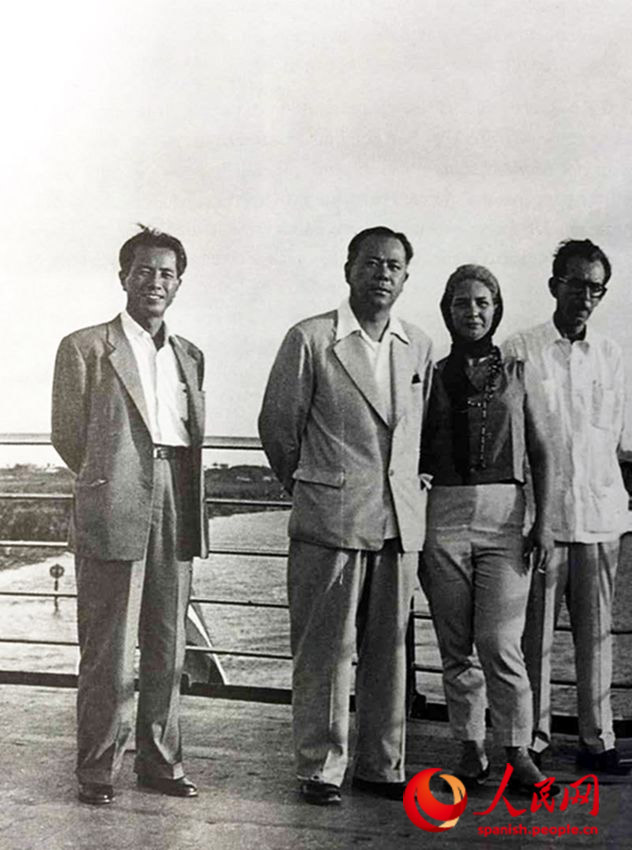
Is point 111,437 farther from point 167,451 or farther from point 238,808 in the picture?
point 238,808

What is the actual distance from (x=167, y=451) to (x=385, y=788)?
3.19ft

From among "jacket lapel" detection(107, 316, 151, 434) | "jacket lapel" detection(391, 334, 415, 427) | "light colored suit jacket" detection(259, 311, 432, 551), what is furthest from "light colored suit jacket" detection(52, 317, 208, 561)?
"jacket lapel" detection(391, 334, 415, 427)

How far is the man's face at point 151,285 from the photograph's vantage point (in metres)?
2.65

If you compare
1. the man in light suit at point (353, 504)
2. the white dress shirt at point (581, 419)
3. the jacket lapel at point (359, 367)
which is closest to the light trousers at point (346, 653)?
the man in light suit at point (353, 504)

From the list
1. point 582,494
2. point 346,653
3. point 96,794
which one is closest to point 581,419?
point 582,494

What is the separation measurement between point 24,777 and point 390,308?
1.49m

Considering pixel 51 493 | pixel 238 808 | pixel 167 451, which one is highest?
pixel 167 451

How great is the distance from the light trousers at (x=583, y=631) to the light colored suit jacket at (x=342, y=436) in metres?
0.39

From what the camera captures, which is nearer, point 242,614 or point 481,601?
point 481,601

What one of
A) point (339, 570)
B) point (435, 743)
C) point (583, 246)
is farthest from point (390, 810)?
point (583, 246)

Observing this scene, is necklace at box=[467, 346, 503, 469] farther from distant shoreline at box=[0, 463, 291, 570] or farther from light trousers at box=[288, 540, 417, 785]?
distant shoreline at box=[0, 463, 291, 570]

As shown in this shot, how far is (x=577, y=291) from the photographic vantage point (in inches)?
104

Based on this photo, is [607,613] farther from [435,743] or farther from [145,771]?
[145,771]

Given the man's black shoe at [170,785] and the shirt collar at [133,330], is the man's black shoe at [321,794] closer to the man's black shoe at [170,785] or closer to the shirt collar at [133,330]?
the man's black shoe at [170,785]
